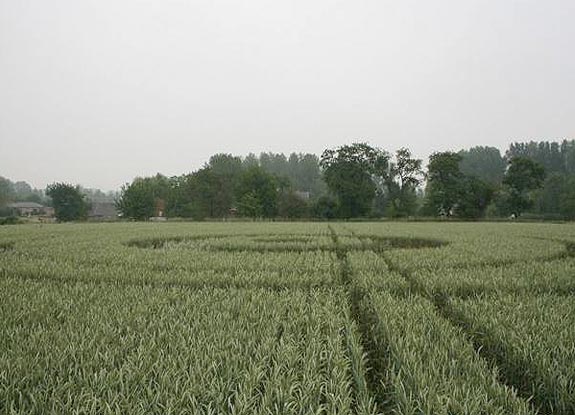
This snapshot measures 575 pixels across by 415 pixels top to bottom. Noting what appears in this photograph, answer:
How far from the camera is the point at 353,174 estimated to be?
236ft

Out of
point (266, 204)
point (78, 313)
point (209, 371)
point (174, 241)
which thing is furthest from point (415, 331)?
point (266, 204)

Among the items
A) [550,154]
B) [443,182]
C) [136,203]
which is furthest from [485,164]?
[136,203]

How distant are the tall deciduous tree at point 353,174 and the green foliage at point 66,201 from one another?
50181mm

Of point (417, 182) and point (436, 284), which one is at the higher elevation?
point (417, 182)

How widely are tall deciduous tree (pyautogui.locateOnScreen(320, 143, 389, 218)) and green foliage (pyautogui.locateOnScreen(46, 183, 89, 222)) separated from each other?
165ft

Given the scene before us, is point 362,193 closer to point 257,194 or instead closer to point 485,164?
point 257,194

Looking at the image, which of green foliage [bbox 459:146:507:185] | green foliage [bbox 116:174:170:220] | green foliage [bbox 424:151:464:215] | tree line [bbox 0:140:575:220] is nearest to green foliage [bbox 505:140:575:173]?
green foliage [bbox 459:146:507:185]

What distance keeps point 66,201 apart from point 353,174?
56.9 m

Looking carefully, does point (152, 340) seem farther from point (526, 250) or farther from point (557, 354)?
point (526, 250)

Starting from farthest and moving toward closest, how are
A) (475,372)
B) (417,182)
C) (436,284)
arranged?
(417,182) → (436,284) → (475,372)

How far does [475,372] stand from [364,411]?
163cm

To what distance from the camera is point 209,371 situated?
3.81 metres

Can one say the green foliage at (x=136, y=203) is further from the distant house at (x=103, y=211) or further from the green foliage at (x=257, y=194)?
the distant house at (x=103, y=211)

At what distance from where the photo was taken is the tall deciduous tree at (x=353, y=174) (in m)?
69.9
